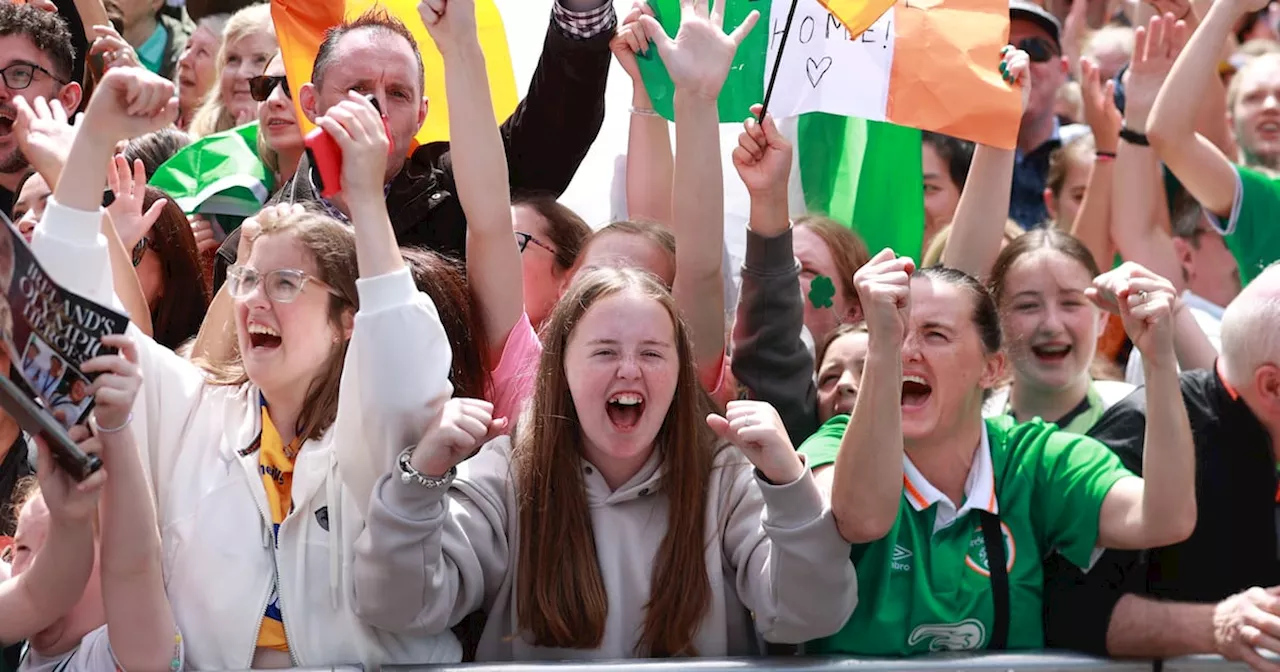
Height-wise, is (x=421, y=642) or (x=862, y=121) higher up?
(x=862, y=121)

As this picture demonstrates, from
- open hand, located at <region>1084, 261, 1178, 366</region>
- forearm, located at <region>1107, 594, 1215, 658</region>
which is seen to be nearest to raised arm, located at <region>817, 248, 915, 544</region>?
open hand, located at <region>1084, 261, 1178, 366</region>

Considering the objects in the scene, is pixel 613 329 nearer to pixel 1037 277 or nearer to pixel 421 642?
pixel 421 642

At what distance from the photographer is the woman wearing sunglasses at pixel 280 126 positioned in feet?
15.2

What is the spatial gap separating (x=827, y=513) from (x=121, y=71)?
4.93 feet

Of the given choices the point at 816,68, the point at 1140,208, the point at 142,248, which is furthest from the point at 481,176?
the point at 1140,208

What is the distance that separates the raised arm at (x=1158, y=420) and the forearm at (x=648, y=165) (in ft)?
5.01

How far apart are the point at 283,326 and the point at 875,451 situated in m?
1.16

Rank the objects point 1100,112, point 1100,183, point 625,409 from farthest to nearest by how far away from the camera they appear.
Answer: point 1100,183, point 1100,112, point 625,409

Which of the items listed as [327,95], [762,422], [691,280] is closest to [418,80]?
[327,95]

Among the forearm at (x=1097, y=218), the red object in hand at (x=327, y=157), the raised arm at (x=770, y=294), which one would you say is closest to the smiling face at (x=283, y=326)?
the red object in hand at (x=327, y=157)

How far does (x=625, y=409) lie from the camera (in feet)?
11.1

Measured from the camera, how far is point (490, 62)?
15.6ft

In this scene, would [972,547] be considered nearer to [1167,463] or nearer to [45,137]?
[1167,463]

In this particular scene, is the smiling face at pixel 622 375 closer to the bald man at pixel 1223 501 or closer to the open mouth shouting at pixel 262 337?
the open mouth shouting at pixel 262 337
